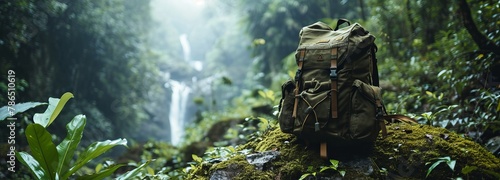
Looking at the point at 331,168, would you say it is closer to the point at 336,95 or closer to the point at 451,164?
the point at 336,95

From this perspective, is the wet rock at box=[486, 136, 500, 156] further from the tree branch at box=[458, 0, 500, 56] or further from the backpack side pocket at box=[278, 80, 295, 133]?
the backpack side pocket at box=[278, 80, 295, 133]

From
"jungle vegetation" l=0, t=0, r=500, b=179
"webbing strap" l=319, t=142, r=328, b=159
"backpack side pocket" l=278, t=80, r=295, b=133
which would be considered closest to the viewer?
"webbing strap" l=319, t=142, r=328, b=159

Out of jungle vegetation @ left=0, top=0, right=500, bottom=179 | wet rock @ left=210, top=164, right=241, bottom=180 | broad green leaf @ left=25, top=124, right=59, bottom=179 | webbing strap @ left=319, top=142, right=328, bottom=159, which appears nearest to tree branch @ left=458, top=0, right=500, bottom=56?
jungle vegetation @ left=0, top=0, right=500, bottom=179

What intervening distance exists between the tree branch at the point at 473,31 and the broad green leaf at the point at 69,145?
11.7 ft

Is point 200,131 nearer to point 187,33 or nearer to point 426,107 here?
point 426,107

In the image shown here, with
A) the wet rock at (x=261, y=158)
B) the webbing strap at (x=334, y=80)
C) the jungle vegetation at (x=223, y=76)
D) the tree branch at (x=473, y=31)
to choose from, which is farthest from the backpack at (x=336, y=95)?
the tree branch at (x=473, y=31)

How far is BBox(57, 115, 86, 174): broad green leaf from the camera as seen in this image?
7.60 ft

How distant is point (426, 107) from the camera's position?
12.6ft

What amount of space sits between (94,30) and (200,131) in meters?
5.25

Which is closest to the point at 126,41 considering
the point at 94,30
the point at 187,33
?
the point at 94,30

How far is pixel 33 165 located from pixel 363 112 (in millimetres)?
2289

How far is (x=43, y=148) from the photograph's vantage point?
221 cm

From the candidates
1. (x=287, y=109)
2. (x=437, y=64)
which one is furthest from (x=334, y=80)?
(x=437, y=64)

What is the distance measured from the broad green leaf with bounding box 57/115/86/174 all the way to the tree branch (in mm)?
3560
